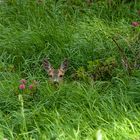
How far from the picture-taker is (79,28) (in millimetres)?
5082

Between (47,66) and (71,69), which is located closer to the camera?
(47,66)

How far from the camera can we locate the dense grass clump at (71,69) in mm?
3504

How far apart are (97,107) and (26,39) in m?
1.54

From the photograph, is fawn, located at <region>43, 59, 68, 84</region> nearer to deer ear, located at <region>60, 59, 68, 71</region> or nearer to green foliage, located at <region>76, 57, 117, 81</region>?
deer ear, located at <region>60, 59, 68, 71</region>

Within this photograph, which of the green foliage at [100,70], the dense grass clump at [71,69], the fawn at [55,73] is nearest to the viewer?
the dense grass clump at [71,69]

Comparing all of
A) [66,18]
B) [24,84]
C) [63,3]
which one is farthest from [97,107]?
[63,3]

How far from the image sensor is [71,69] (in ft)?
15.0

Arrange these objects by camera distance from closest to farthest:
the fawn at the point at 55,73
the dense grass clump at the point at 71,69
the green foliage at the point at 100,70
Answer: the dense grass clump at the point at 71,69, the fawn at the point at 55,73, the green foliage at the point at 100,70

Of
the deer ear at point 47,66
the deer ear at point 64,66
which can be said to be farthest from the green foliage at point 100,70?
the deer ear at point 47,66

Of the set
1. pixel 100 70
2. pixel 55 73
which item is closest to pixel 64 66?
pixel 55 73

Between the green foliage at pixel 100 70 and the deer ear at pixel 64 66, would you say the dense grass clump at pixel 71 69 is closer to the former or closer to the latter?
the green foliage at pixel 100 70

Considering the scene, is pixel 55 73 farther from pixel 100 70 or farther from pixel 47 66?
pixel 100 70

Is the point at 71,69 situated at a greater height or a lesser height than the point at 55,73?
lesser

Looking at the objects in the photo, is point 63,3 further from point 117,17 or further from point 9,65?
point 9,65
